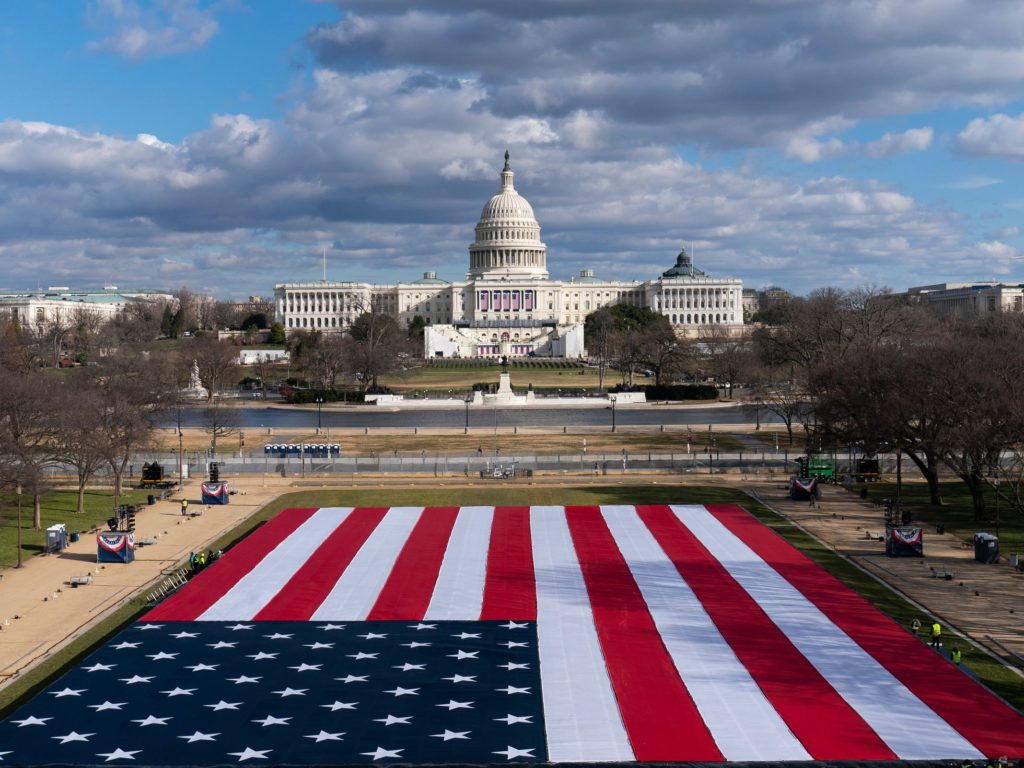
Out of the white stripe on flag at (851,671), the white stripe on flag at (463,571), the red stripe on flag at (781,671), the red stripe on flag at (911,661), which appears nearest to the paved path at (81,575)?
the white stripe on flag at (463,571)

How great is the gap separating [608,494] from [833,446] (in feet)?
36.4

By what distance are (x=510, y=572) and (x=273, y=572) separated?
727 centimetres

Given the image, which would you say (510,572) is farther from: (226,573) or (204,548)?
(204,548)

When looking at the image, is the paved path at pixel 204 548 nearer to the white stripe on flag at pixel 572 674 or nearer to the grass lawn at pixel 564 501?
the grass lawn at pixel 564 501

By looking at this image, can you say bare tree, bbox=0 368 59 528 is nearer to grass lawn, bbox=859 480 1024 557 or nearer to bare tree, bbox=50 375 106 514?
bare tree, bbox=50 375 106 514

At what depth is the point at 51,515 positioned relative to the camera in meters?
45.4

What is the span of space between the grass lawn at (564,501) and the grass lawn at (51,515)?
6.12 metres

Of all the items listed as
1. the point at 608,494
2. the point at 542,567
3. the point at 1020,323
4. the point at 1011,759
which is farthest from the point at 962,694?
the point at 1020,323

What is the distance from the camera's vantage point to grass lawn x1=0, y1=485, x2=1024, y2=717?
3069 centimetres

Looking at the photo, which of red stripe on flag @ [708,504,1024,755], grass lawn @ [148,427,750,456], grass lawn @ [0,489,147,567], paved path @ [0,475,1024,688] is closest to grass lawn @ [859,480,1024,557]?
paved path @ [0,475,1024,688]

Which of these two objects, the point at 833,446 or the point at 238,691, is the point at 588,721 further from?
the point at 833,446

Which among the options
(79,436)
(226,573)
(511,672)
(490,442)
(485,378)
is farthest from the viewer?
(485,378)

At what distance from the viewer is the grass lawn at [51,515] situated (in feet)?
128

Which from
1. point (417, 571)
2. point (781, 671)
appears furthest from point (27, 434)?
point (781, 671)
